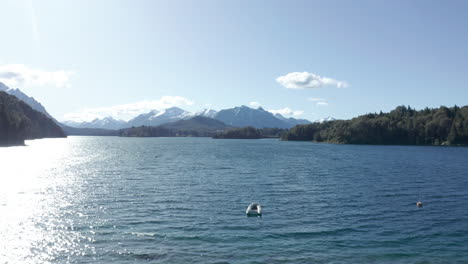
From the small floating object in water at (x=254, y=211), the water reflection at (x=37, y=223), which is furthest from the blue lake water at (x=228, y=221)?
the small floating object in water at (x=254, y=211)

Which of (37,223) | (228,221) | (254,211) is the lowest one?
(37,223)

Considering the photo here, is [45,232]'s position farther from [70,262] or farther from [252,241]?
[252,241]

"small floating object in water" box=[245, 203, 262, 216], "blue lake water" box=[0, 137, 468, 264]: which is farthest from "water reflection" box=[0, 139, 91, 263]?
"small floating object in water" box=[245, 203, 262, 216]

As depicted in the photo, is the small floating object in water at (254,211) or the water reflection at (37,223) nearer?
the water reflection at (37,223)

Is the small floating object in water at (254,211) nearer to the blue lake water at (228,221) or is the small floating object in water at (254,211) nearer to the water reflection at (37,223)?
the blue lake water at (228,221)

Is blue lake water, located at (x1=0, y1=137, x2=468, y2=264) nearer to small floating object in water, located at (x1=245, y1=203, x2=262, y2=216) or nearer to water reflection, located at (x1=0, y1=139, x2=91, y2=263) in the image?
water reflection, located at (x1=0, y1=139, x2=91, y2=263)

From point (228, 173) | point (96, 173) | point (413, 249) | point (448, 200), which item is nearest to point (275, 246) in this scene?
point (413, 249)

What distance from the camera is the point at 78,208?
5162 centimetres

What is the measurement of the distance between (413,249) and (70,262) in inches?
1373

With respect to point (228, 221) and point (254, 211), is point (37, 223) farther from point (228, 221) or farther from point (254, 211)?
point (254, 211)

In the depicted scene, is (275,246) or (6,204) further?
(6,204)

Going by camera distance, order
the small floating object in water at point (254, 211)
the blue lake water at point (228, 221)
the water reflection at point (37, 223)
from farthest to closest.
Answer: the small floating object in water at point (254, 211), the blue lake water at point (228, 221), the water reflection at point (37, 223)

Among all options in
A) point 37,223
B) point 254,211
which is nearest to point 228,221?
point 254,211

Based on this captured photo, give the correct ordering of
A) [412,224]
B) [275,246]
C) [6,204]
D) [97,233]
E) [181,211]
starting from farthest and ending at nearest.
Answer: [6,204] < [181,211] < [412,224] < [97,233] < [275,246]
